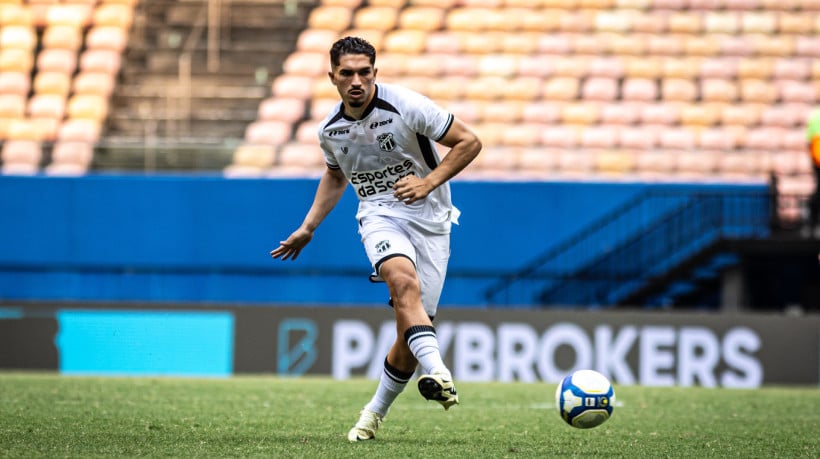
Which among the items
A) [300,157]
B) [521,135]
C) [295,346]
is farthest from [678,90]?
[295,346]

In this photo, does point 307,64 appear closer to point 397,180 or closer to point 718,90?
point 718,90

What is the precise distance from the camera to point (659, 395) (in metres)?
11.2

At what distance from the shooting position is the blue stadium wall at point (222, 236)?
17.1m

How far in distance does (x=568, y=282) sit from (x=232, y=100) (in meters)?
5.93

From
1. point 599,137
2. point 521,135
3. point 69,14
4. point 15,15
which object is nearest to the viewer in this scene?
point 599,137

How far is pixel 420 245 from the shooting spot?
6395 millimetres

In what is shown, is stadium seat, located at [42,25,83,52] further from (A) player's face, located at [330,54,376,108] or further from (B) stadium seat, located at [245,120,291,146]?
(A) player's face, located at [330,54,376,108]

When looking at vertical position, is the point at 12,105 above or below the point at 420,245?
above

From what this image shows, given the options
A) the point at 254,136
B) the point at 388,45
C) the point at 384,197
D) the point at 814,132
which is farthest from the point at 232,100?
the point at 384,197

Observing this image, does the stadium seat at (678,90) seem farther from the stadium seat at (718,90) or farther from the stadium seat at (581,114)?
the stadium seat at (581,114)

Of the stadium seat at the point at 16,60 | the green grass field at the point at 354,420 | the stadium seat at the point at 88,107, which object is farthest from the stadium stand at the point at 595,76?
the green grass field at the point at 354,420

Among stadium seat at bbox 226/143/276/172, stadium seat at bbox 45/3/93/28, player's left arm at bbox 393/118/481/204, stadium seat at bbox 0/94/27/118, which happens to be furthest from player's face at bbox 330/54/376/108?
stadium seat at bbox 45/3/93/28

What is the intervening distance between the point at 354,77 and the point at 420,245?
0.91m

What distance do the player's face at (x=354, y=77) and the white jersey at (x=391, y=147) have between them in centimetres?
16
